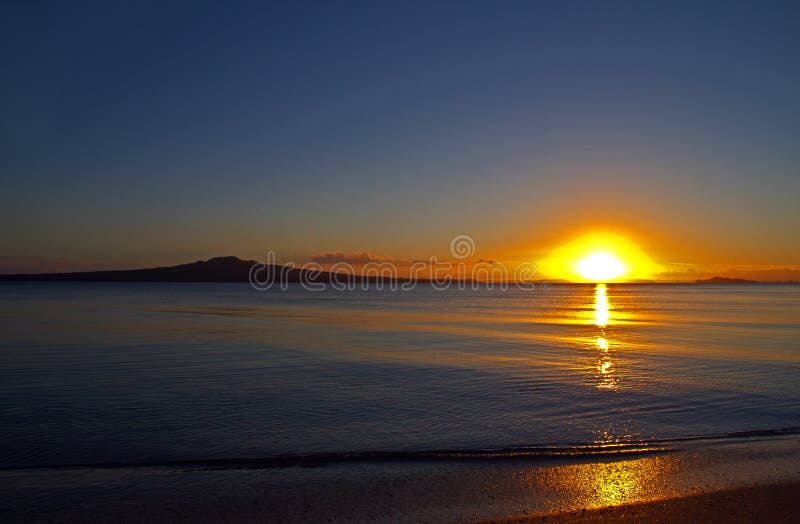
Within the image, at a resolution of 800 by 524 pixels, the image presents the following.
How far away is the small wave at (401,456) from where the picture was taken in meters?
9.09

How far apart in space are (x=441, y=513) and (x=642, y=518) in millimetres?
2429

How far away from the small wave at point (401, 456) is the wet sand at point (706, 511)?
2.16 meters

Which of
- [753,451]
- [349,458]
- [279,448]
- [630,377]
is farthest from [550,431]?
[630,377]

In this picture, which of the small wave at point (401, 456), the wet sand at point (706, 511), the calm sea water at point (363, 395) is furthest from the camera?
the calm sea water at point (363, 395)

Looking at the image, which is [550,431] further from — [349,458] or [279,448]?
[279,448]

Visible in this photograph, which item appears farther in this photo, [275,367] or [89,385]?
[275,367]

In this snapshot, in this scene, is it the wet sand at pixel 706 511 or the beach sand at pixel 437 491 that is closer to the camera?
the wet sand at pixel 706 511

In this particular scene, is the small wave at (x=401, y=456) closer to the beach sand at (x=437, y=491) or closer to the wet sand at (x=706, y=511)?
the beach sand at (x=437, y=491)

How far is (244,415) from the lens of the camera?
12.4m

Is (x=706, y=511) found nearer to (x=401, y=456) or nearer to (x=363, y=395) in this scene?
(x=401, y=456)

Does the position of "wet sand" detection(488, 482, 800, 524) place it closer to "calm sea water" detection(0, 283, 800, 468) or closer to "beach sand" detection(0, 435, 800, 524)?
"beach sand" detection(0, 435, 800, 524)

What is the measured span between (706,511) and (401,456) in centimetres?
456

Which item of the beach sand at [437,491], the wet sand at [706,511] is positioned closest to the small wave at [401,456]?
the beach sand at [437,491]

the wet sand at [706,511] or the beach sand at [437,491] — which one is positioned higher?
the wet sand at [706,511]
